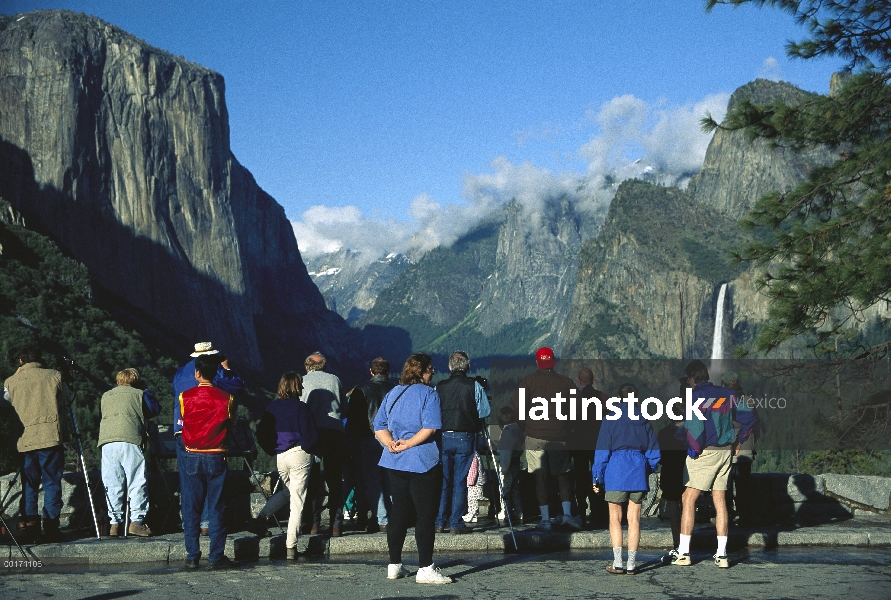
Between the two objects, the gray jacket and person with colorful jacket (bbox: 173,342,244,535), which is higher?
person with colorful jacket (bbox: 173,342,244,535)

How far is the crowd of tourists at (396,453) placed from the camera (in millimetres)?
9547

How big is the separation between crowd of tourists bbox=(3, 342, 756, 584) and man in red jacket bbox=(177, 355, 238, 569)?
0.01 meters

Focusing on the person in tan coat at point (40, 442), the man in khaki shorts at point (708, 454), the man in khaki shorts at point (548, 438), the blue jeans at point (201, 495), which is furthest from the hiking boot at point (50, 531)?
the man in khaki shorts at point (708, 454)

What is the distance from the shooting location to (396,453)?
9.40 m

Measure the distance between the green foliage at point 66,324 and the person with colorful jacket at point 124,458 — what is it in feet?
209

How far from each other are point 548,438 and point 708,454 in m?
2.47

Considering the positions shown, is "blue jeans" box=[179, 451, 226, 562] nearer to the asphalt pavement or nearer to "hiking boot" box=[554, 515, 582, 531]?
the asphalt pavement

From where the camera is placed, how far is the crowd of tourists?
9.55 meters

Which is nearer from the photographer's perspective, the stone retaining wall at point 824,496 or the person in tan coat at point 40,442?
the person in tan coat at point 40,442

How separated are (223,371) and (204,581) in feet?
9.08

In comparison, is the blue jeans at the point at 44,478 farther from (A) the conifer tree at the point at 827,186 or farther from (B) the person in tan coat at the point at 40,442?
(A) the conifer tree at the point at 827,186

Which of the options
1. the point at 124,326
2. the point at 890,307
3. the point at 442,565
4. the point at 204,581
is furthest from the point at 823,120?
the point at 124,326

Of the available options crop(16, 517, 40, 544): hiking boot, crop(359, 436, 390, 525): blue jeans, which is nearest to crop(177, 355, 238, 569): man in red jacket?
crop(16, 517, 40, 544): hiking boot

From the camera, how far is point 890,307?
48.0ft
